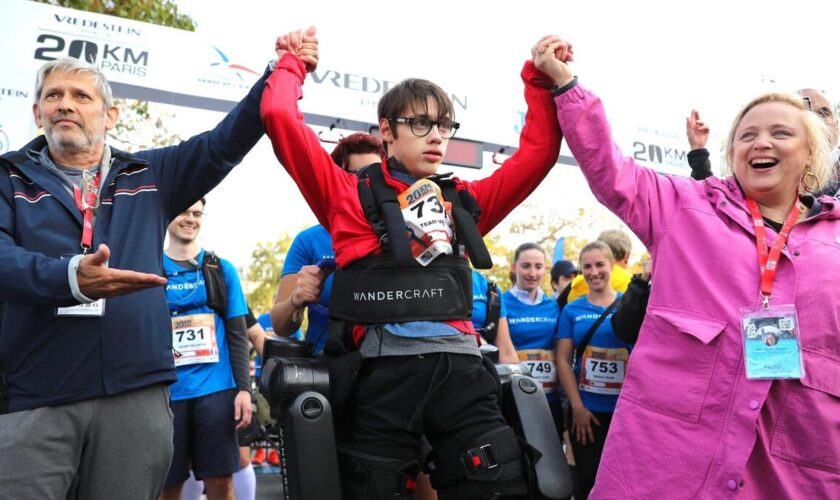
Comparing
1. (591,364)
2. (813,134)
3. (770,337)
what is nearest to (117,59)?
(591,364)

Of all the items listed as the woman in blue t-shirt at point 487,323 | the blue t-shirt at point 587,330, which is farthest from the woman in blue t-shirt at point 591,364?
the woman in blue t-shirt at point 487,323

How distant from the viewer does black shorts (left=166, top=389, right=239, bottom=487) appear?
162 inches

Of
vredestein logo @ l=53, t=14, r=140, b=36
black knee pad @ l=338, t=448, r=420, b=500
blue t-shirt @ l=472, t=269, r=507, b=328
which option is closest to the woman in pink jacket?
black knee pad @ l=338, t=448, r=420, b=500

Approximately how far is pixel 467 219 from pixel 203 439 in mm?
2637

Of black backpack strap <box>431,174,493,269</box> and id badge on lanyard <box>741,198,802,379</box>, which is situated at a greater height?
black backpack strap <box>431,174,493,269</box>

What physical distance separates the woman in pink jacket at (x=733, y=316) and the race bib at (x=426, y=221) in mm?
446

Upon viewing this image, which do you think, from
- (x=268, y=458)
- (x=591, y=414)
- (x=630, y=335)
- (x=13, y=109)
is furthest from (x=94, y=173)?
(x=268, y=458)

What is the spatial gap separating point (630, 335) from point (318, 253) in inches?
61.3

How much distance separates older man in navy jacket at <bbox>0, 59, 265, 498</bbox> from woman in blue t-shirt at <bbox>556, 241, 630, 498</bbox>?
2.77m

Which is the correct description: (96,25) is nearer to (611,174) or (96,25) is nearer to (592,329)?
(592,329)

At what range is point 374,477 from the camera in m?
2.01

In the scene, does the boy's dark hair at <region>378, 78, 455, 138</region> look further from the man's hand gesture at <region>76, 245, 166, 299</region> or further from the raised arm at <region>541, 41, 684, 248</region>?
the man's hand gesture at <region>76, 245, 166, 299</region>

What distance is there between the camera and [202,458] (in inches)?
163

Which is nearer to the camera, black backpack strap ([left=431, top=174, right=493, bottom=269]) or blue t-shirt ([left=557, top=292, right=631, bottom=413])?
black backpack strap ([left=431, top=174, right=493, bottom=269])
